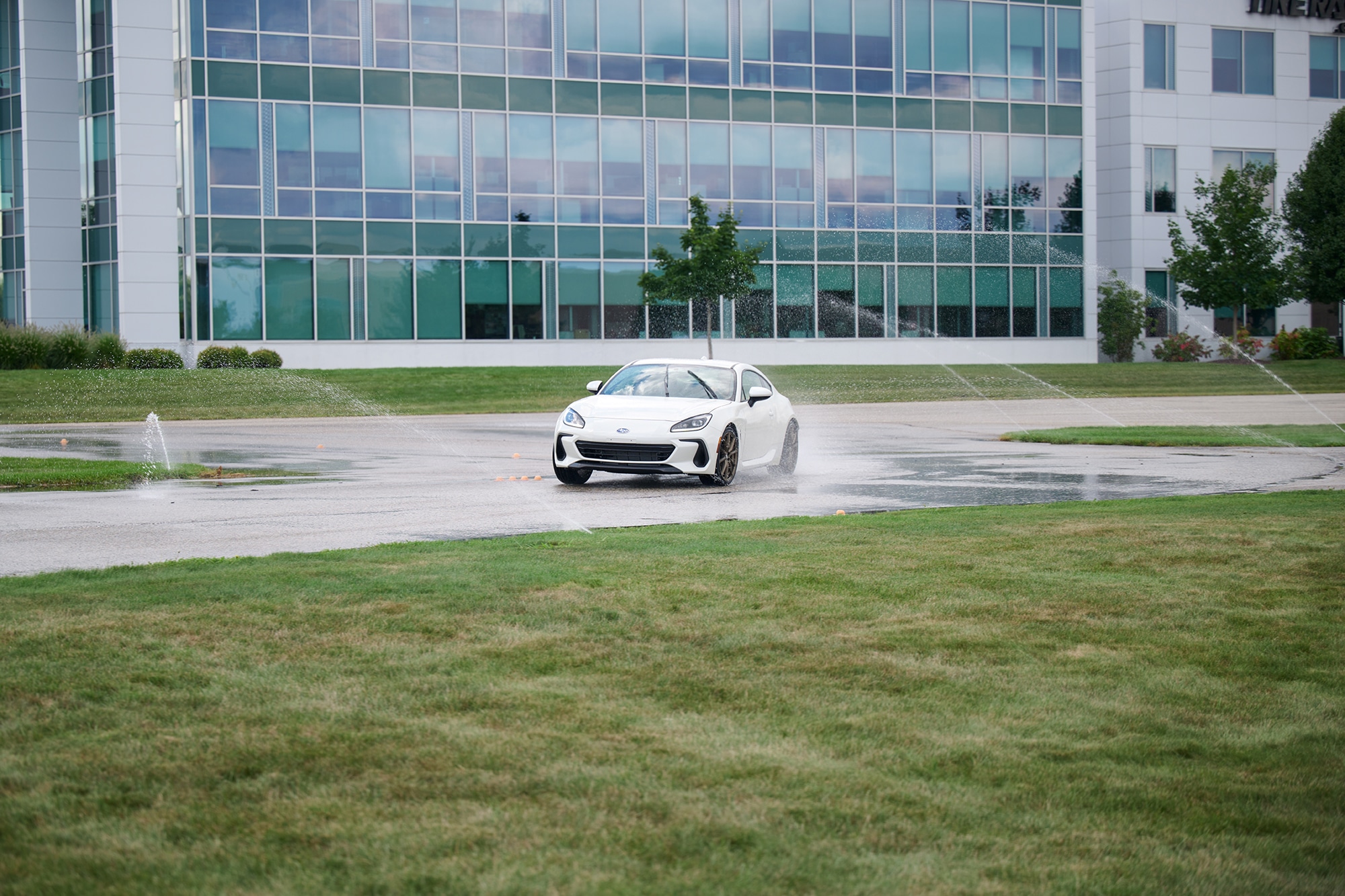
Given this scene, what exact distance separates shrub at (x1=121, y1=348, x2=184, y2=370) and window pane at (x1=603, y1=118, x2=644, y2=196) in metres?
13.4

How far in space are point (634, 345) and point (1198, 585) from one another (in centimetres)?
3605

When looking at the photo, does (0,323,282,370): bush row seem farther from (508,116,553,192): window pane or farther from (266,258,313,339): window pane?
(508,116,553,192): window pane

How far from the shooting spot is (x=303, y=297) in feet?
131

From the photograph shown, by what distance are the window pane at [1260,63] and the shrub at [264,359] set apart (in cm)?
3635

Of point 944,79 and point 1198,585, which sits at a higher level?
point 944,79

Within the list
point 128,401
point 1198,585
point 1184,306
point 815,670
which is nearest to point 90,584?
point 815,670

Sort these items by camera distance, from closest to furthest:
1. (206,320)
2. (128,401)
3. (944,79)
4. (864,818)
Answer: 1. (864,818)
2. (128,401)
3. (206,320)
4. (944,79)

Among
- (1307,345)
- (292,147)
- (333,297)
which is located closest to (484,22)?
(292,147)

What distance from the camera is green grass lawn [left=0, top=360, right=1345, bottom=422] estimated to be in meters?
30.7

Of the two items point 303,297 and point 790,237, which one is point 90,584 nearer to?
point 303,297

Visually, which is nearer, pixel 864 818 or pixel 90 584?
pixel 864 818

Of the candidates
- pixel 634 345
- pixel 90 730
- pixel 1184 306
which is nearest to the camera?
pixel 90 730

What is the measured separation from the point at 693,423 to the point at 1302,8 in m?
46.7

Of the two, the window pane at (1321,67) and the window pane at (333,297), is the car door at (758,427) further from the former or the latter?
the window pane at (1321,67)
